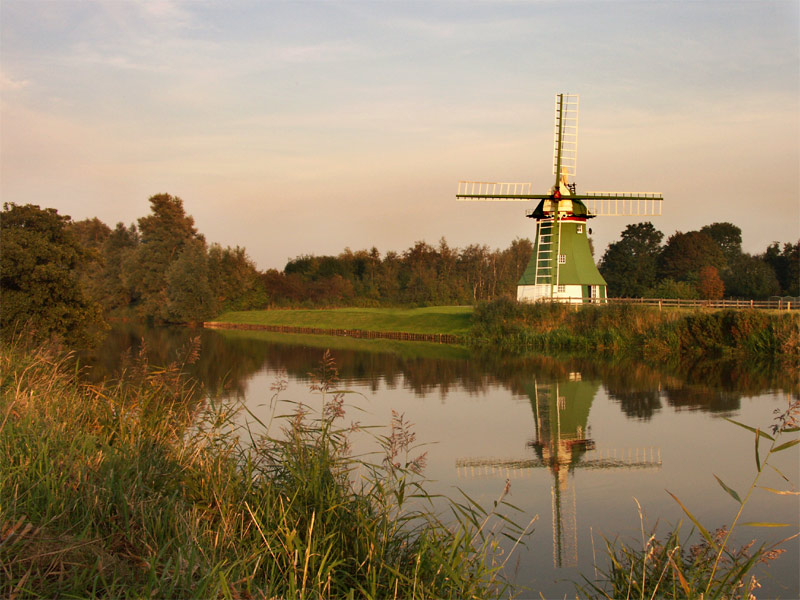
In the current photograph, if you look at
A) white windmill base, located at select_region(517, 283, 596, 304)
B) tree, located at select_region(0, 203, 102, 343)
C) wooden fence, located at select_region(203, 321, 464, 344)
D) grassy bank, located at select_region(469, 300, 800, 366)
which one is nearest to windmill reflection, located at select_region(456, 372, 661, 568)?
grassy bank, located at select_region(469, 300, 800, 366)

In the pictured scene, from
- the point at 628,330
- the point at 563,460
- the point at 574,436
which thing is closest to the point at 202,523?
the point at 563,460

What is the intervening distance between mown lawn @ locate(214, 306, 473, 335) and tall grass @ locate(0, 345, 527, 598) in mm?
25354

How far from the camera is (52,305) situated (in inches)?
623

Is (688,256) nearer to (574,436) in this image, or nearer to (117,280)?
(574,436)

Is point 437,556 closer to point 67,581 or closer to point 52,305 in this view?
point 67,581

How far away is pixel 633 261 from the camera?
4538 centimetres

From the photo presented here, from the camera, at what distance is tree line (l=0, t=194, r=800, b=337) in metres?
38.7

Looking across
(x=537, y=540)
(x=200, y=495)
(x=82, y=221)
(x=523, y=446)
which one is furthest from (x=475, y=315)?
(x=82, y=221)

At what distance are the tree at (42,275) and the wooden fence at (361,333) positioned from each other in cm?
1614

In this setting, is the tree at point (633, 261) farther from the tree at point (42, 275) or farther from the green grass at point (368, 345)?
the tree at point (42, 275)

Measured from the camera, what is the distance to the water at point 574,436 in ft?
20.9

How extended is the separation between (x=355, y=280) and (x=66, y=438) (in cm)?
4838

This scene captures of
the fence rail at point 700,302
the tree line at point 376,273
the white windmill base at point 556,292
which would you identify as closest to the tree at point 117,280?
the tree line at point 376,273

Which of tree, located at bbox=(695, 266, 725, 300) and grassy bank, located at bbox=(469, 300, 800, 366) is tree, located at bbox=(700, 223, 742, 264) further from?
grassy bank, located at bbox=(469, 300, 800, 366)
